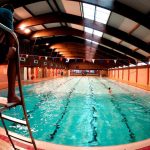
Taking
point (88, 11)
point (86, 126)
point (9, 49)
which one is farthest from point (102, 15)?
point (9, 49)

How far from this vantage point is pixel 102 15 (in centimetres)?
1234

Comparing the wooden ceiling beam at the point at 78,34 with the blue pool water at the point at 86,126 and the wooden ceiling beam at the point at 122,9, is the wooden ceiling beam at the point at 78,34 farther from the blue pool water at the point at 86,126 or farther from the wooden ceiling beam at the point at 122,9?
the blue pool water at the point at 86,126

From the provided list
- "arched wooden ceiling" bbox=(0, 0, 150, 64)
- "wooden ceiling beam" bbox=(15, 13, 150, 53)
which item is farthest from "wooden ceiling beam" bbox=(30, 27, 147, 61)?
"wooden ceiling beam" bbox=(15, 13, 150, 53)

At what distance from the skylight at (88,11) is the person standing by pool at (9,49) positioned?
33.3 ft

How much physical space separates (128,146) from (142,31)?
10.5 metres

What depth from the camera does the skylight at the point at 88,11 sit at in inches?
450

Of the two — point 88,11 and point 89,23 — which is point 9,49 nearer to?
point 88,11

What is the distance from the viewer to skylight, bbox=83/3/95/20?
450 inches

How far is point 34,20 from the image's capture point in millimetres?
13914

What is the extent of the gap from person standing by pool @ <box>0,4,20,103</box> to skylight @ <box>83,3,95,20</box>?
1016 centimetres

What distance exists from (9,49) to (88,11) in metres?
11.4

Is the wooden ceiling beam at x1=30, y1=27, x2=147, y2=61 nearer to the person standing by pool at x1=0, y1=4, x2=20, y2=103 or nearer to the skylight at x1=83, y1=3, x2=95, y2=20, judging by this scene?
the skylight at x1=83, y1=3, x2=95, y2=20

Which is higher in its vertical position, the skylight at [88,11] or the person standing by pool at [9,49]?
the skylight at [88,11]

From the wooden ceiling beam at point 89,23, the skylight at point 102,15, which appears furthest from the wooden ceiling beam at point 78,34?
the skylight at point 102,15
